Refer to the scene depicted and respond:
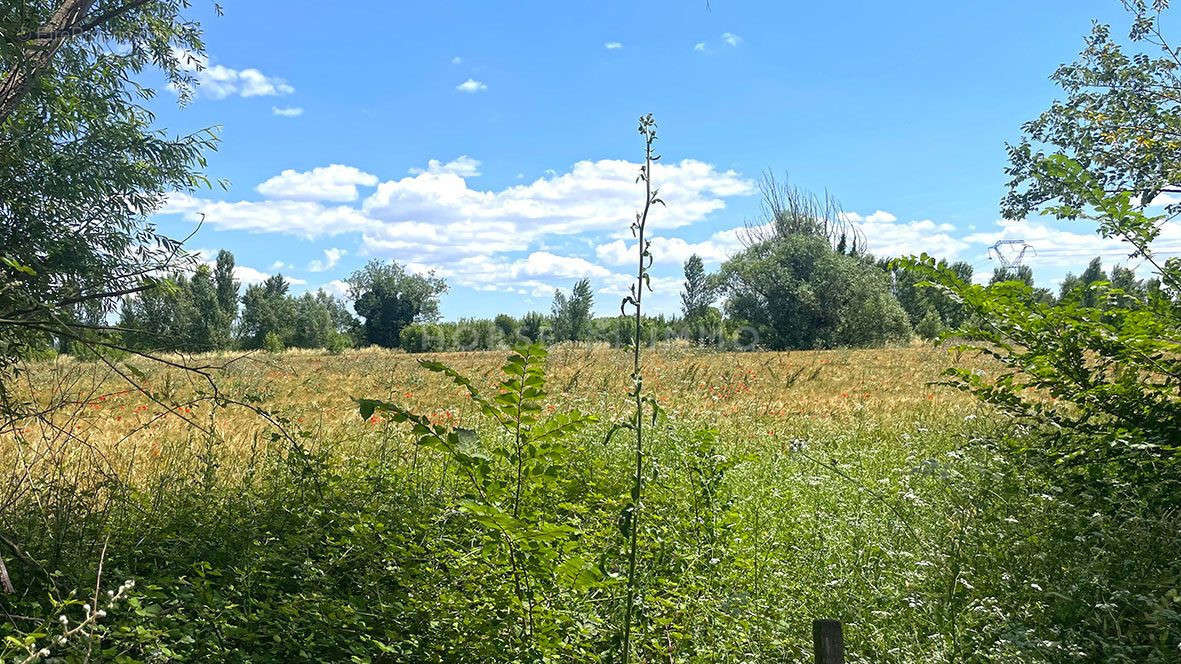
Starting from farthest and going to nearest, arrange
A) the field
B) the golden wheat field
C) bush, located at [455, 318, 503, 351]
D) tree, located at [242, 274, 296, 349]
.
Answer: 1. tree, located at [242, 274, 296, 349]
2. bush, located at [455, 318, 503, 351]
3. the golden wheat field
4. the field

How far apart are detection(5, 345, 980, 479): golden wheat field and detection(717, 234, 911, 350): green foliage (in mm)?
23264

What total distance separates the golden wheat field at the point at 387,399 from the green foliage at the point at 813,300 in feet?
76.3

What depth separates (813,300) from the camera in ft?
139

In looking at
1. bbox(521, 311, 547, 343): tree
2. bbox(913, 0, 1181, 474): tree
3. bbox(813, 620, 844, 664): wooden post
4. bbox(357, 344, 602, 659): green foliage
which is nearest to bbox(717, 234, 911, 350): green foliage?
bbox(521, 311, 547, 343): tree

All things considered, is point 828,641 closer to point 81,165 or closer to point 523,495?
point 523,495

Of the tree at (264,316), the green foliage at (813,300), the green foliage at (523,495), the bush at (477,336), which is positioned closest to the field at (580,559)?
the green foliage at (523,495)

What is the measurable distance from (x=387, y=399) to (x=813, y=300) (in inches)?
1372

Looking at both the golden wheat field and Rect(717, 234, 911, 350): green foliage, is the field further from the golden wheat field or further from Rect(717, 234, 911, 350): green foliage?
Rect(717, 234, 911, 350): green foliage

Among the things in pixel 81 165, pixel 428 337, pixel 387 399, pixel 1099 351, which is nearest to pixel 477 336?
pixel 428 337

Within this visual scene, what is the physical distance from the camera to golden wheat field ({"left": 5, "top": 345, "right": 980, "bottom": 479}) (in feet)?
→ 20.7

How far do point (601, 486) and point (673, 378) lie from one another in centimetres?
962

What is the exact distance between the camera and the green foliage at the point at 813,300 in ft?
138

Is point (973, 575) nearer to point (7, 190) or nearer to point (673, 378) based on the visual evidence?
point (7, 190)

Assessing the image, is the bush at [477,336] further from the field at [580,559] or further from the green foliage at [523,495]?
the green foliage at [523,495]
